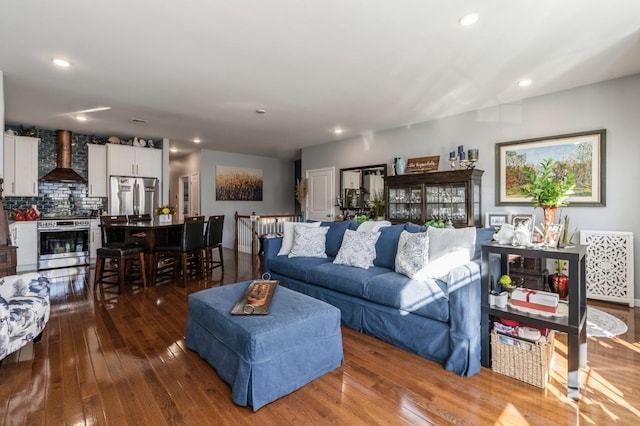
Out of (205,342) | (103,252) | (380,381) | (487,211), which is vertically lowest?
(380,381)

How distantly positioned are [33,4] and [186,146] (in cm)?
562

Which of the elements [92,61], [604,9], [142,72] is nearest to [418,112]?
[604,9]

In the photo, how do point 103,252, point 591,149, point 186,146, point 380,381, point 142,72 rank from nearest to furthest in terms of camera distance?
point 380,381
point 142,72
point 591,149
point 103,252
point 186,146

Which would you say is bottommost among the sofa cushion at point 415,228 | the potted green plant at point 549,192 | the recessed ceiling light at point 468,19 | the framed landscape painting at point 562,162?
the sofa cushion at point 415,228

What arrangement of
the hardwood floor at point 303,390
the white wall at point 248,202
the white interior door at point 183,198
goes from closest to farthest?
the hardwood floor at point 303,390, the white wall at point 248,202, the white interior door at point 183,198

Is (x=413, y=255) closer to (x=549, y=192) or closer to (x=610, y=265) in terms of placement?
(x=549, y=192)

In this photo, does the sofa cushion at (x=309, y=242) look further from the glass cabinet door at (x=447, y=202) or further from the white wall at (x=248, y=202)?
the white wall at (x=248, y=202)

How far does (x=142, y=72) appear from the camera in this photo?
337 cm

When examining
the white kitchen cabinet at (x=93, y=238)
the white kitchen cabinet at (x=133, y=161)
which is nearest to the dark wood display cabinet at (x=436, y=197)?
the white kitchen cabinet at (x=133, y=161)

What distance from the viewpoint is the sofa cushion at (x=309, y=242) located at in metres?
3.79

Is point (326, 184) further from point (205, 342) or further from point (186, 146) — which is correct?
point (205, 342)

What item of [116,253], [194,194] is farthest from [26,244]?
[194,194]

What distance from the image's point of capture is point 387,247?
3.23 m

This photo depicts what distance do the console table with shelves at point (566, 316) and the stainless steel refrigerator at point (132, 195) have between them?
661 cm
